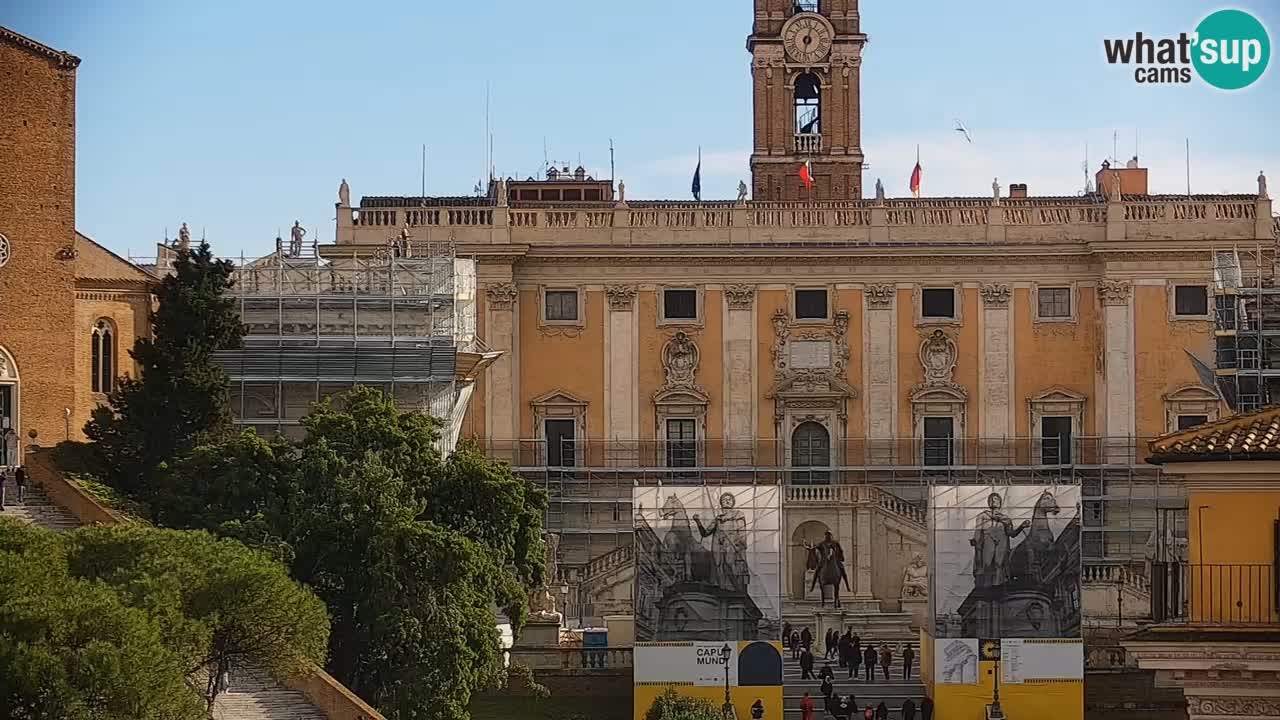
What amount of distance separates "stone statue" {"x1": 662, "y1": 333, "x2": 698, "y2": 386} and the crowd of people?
1114 cm

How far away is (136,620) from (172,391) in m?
14.6

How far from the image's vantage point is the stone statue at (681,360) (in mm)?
68625

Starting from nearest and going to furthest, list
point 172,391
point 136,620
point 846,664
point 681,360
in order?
1. point 136,620
2. point 172,391
3. point 846,664
4. point 681,360

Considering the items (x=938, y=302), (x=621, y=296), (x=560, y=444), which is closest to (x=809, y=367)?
(x=938, y=302)

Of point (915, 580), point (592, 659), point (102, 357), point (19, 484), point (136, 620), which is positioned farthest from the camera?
point (915, 580)

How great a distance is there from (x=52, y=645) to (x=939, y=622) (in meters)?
19.4

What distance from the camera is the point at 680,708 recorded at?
44844mm

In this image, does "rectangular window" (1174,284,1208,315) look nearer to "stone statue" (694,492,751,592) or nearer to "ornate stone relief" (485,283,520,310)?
"ornate stone relief" (485,283,520,310)

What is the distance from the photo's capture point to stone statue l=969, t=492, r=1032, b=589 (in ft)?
156

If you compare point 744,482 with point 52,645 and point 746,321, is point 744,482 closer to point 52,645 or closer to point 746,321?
point 746,321

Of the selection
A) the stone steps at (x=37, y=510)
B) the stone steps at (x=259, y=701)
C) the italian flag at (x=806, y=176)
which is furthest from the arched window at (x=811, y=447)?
the stone steps at (x=259, y=701)

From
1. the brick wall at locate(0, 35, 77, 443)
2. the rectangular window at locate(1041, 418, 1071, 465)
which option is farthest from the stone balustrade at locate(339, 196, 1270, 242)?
the brick wall at locate(0, 35, 77, 443)

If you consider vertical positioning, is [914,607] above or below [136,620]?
below

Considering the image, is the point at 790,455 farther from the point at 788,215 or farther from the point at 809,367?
the point at 788,215
